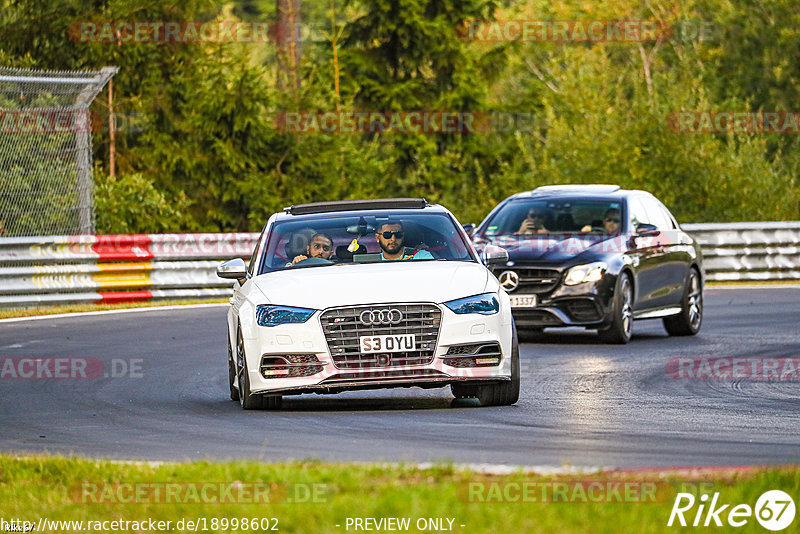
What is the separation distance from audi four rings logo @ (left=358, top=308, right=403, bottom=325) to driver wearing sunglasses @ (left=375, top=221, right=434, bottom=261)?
1.06 m

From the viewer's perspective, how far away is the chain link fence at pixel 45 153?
70.8 feet

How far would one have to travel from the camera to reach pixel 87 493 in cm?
723

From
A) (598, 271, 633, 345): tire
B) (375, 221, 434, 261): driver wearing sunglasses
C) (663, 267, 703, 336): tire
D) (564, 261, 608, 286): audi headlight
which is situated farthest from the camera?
(663, 267, 703, 336): tire

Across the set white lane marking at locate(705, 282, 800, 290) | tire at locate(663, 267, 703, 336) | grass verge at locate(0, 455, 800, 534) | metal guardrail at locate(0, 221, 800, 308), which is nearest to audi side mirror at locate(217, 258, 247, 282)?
grass verge at locate(0, 455, 800, 534)

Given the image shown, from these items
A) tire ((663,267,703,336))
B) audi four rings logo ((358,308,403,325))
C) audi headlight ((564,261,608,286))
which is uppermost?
audi four rings logo ((358,308,403,325))

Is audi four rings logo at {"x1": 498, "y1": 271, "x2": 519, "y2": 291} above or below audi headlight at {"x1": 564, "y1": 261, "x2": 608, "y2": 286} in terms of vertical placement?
below

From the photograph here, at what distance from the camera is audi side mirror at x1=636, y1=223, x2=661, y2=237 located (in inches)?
717

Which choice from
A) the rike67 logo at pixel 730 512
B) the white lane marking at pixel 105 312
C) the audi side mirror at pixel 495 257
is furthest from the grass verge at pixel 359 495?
the white lane marking at pixel 105 312

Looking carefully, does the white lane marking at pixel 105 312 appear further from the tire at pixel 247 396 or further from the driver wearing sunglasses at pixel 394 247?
the driver wearing sunglasses at pixel 394 247

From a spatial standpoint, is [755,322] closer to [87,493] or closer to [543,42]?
[87,493]

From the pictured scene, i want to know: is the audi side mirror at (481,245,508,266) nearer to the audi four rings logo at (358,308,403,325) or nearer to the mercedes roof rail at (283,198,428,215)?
the mercedes roof rail at (283,198,428,215)

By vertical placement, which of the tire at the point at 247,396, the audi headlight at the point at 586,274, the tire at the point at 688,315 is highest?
the tire at the point at 247,396

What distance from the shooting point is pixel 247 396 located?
11.3 m

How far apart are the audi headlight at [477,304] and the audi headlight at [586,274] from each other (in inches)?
245
